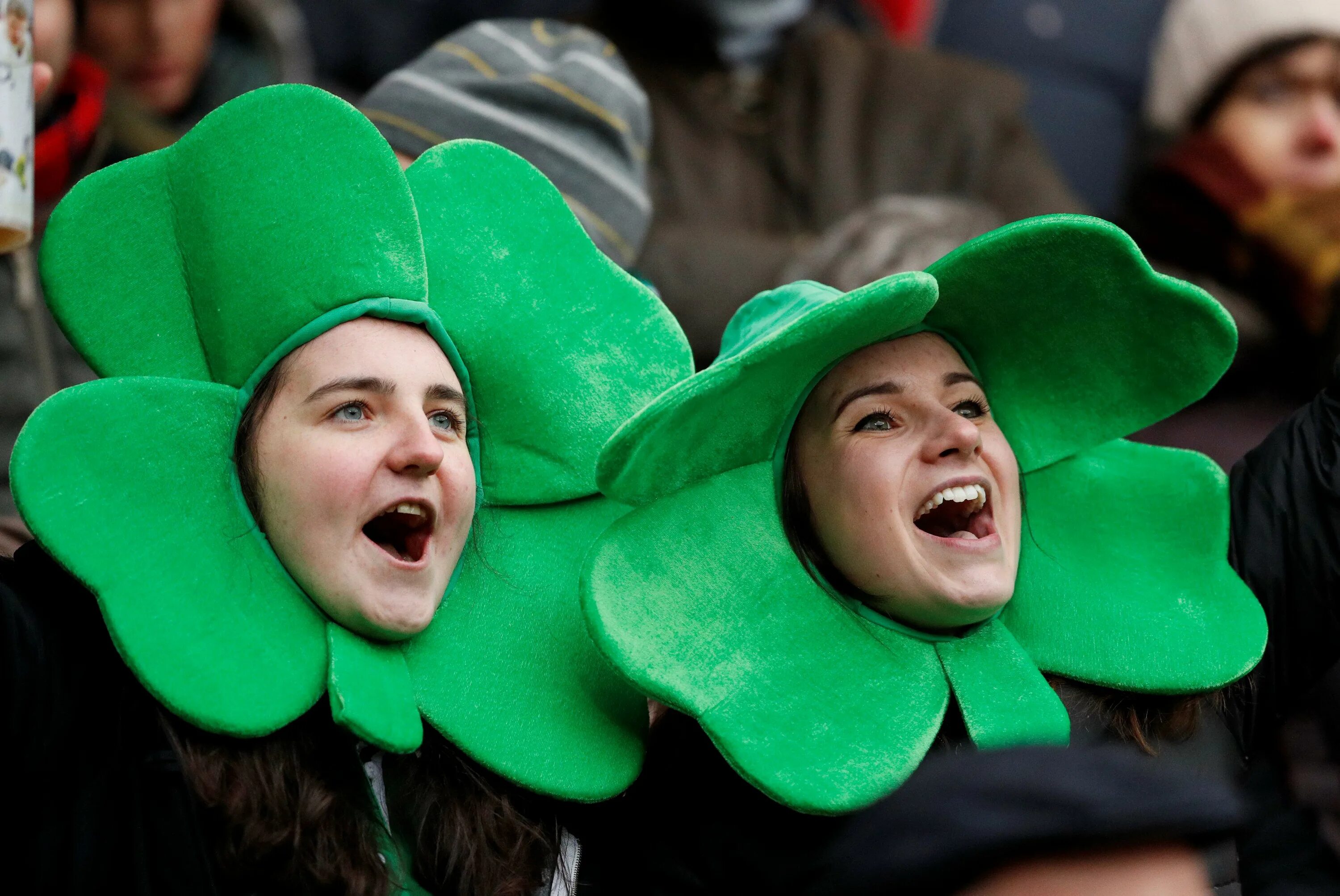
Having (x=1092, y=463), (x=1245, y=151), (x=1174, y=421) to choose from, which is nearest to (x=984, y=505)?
(x=1092, y=463)

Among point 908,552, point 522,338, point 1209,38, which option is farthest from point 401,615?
point 1209,38

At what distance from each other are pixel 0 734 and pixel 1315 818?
1.21m

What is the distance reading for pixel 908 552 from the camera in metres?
1.23

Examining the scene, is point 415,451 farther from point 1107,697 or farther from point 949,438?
point 1107,697

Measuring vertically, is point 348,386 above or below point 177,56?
above

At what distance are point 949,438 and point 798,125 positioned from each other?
4.36ft

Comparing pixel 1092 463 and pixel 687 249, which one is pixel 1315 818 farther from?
pixel 687 249

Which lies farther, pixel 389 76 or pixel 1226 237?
pixel 1226 237

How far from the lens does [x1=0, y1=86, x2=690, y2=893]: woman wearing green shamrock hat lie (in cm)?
113

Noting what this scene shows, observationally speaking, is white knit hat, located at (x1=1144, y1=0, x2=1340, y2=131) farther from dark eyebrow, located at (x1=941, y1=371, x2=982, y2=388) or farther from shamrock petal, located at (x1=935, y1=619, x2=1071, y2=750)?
shamrock petal, located at (x1=935, y1=619, x2=1071, y2=750)

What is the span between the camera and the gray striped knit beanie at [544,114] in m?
1.68

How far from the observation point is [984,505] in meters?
1.28

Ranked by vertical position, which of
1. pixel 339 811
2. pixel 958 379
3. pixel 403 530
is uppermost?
pixel 958 379

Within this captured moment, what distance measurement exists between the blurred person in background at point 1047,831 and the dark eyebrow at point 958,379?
0.38 meters
